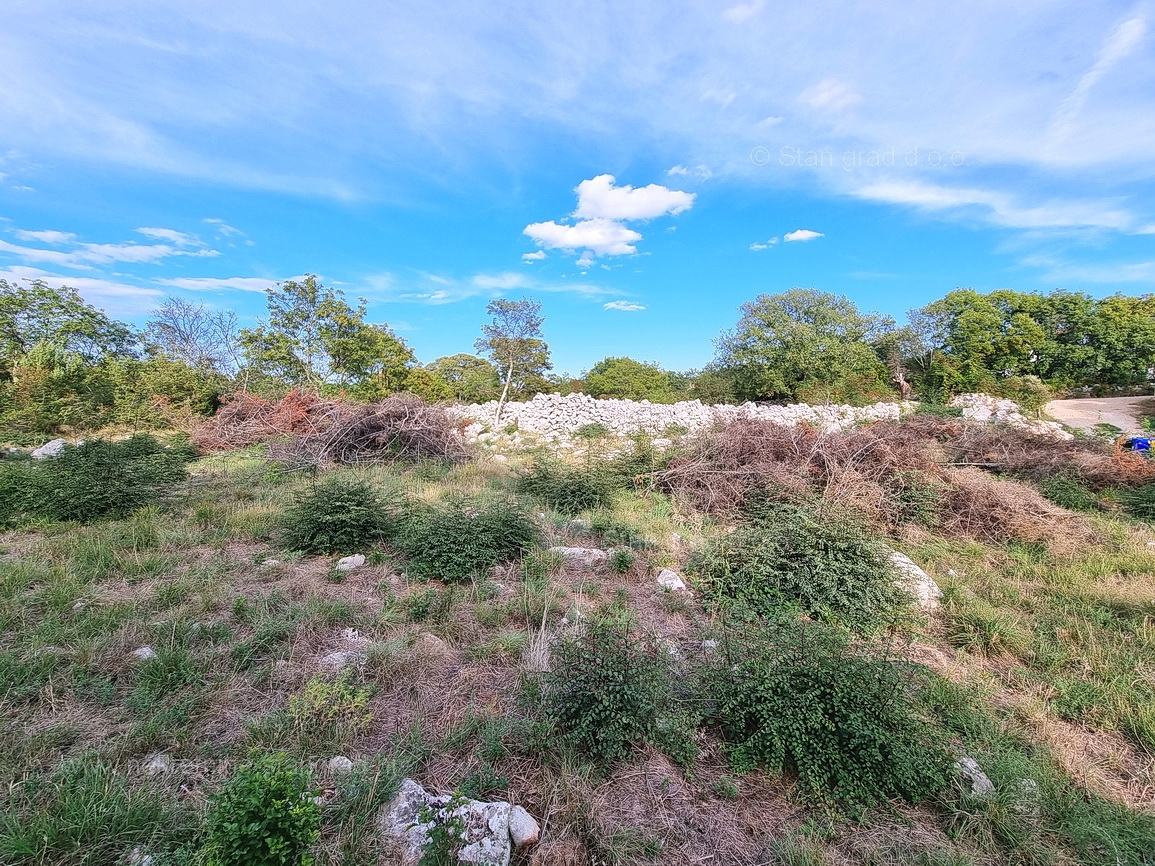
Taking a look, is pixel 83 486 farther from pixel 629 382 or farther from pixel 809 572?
pixel 629 382

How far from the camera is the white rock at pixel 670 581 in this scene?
4.32 meters

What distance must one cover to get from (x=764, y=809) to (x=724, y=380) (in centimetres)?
2231

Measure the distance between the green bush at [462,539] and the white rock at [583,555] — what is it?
1.20ft

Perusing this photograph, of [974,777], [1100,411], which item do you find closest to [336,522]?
[974,777]

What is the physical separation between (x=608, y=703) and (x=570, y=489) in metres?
4.53

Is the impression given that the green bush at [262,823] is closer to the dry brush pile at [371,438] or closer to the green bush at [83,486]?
the green bush at [83,486]

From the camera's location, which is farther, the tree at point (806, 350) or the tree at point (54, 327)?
the tree at point (806, 350)

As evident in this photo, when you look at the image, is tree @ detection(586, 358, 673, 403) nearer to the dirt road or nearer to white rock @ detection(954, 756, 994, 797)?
the dirt road

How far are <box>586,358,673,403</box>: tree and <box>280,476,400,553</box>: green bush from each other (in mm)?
17938

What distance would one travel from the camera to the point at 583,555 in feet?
16.1

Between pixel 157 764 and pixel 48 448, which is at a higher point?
pixel 48 448

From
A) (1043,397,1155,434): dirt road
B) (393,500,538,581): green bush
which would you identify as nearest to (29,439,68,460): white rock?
(393,500,538,581): green bush

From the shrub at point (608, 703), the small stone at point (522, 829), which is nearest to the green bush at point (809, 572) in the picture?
the shrub at point (608, 703)

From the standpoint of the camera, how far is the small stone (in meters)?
1.86
